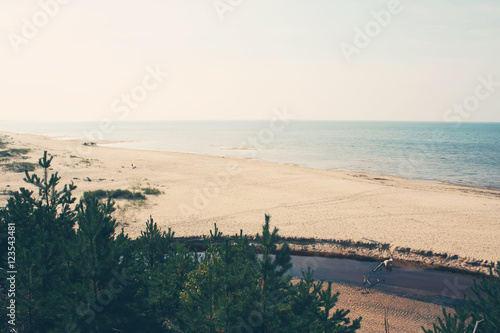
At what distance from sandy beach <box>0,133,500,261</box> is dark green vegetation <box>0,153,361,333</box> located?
1114cm

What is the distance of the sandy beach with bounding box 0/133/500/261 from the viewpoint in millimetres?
21438

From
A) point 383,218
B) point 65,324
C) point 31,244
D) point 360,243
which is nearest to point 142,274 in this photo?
point 65,324

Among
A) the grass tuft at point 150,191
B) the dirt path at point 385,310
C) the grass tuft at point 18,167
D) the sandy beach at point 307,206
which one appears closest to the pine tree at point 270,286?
the dirt path at point 385,310

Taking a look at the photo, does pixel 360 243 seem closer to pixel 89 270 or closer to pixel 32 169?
pixel 89 270

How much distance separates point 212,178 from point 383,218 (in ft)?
70.7

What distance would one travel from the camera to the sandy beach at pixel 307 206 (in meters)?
21.4

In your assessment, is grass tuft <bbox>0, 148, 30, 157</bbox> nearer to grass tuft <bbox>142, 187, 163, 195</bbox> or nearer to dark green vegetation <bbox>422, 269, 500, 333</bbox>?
grass tuft <bbox>142, 187, 163, 195</bbox>

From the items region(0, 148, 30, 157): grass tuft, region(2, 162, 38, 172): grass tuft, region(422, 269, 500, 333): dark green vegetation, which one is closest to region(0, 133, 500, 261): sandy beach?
region(2, 162, 38, 172): grass tuft

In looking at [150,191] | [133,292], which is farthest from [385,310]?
[150,191]

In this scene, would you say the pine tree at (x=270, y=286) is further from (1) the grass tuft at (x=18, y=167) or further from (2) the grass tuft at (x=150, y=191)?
(1) the grass tuft at (x=18, y=167)

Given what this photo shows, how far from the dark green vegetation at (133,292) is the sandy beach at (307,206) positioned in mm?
11142

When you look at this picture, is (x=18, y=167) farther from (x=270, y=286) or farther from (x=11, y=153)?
(x=270, y=286)

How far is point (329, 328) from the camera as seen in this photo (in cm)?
837

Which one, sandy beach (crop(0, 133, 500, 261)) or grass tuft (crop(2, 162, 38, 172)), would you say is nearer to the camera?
sandy beach (crop(0, 133, 500, 261))
